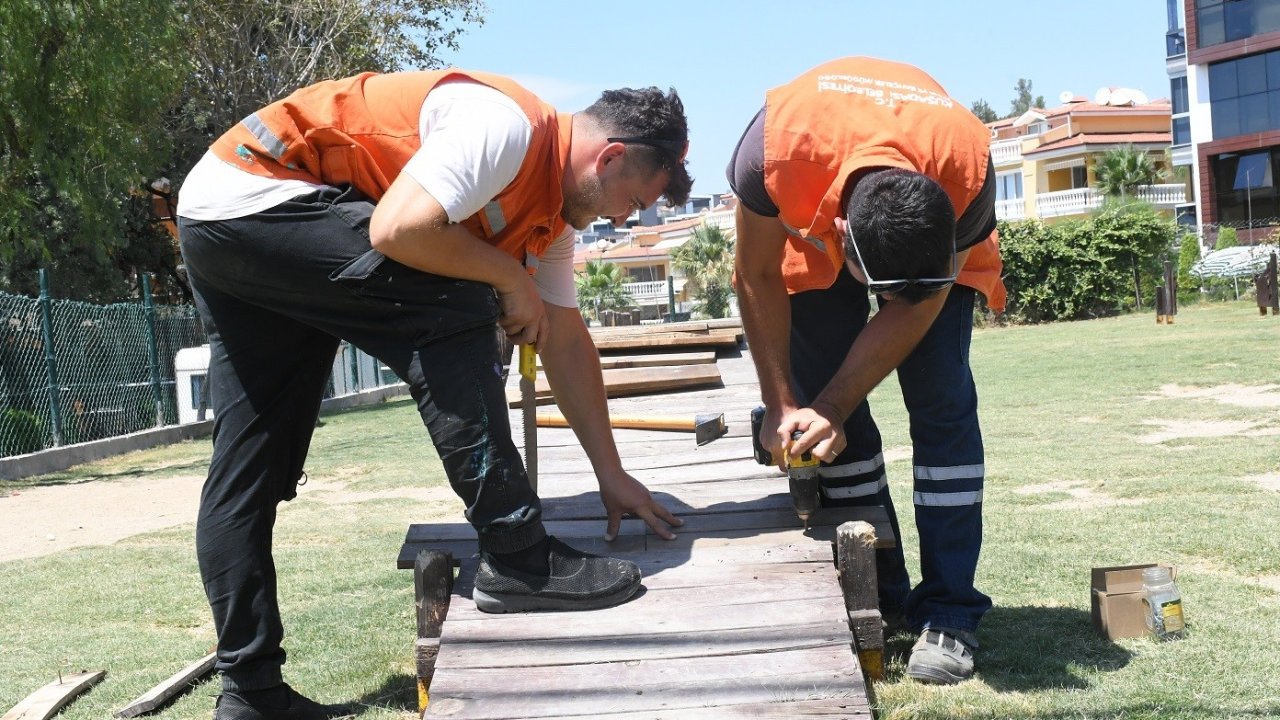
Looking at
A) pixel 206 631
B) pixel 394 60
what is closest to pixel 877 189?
pixel 206 631

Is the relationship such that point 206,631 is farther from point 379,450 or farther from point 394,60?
point 394,60

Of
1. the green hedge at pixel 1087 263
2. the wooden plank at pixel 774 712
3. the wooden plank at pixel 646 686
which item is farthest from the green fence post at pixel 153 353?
the green hedge at pixel 1087 263

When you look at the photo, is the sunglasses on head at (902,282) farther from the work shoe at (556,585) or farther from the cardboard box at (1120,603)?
the cardboard box at (1120,603)

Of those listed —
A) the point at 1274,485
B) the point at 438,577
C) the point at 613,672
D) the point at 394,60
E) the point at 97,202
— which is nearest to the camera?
the point at 613,672

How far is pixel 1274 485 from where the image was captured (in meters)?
6.29

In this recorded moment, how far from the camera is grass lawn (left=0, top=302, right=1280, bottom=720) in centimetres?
321

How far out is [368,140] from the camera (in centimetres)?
278

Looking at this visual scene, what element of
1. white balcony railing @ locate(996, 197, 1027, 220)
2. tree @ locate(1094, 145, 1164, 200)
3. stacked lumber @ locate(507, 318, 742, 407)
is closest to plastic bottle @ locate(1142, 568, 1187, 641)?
stacked lumber @ locate(507, 318, 742, 407)

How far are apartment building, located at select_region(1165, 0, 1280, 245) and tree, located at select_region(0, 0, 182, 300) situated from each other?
32869 mm

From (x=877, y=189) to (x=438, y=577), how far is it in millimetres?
1507

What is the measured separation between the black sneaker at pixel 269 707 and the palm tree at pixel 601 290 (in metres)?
35.9

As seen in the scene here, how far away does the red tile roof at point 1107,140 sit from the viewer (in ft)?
159

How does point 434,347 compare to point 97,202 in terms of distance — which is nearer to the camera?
point 434,347

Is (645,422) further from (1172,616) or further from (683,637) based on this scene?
(683,637)
